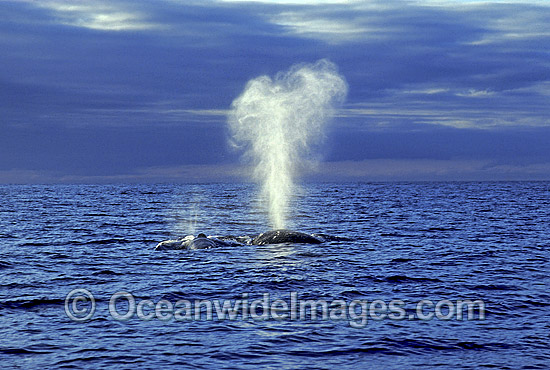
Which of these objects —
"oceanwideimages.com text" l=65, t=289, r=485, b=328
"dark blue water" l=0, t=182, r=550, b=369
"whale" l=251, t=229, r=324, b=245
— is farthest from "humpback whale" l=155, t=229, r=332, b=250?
"oceanwideimages.com text" l=65, t=289, r=485, b=328

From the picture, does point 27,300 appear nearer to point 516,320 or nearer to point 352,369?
point 352,369

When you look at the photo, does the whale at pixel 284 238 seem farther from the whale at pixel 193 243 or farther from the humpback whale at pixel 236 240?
the whale at pixel 193 243

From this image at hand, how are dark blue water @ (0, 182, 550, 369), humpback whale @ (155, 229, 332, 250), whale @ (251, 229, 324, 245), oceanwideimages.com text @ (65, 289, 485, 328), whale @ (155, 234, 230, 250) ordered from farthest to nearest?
whale @ (251, 229, 324, 245)
humpback whale @ (155, 229, 332, 250)
whale @ (155, 234, 230, 250)
oceanwideimages.com text @ (65, 289, 485, 328)
dark blue water @ (0, 182, 550, 369)

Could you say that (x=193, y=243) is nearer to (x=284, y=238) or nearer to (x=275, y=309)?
(x=284, y=238)

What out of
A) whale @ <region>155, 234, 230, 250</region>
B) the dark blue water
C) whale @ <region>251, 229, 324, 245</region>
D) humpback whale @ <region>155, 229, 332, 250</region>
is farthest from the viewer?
whale @ <region>251, 229, 324, 245</region>

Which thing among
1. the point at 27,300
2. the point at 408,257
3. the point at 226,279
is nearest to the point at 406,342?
the point at 226,279

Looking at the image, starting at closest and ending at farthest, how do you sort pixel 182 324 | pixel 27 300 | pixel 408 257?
1. pixel 182 324
2. pixel 27 300
3. pixel 408 257

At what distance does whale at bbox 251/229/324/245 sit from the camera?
31953 mm

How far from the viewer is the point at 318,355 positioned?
43.7 feet

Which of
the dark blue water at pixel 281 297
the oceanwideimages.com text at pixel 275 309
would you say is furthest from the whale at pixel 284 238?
the oceanwideimages.com text at pixel 275 309

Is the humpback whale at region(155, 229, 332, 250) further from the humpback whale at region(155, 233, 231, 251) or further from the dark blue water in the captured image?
the dark blue water

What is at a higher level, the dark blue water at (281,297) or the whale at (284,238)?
the whale at (284,238)

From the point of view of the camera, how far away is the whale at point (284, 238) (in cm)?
3195

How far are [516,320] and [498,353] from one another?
3.13 meters
